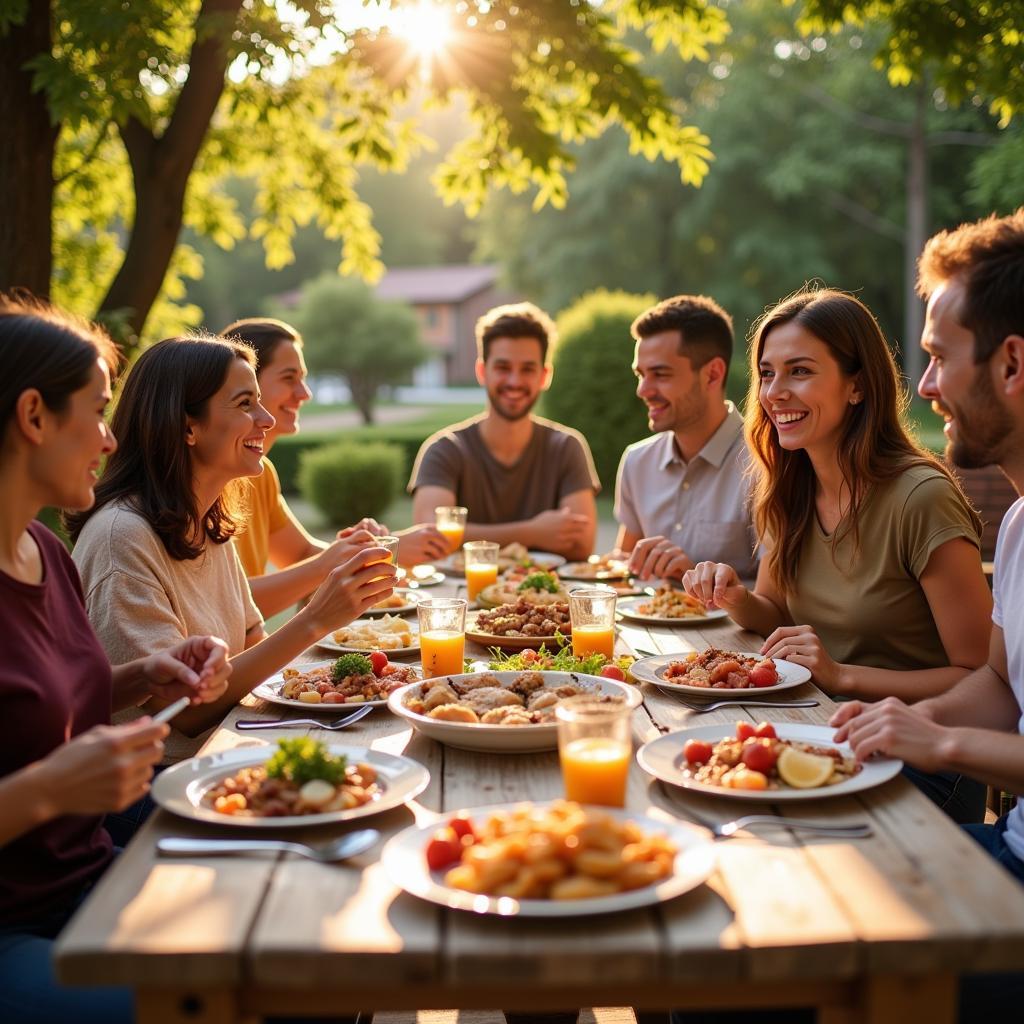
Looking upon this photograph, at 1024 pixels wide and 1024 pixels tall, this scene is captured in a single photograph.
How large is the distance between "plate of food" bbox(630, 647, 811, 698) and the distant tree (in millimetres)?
25444

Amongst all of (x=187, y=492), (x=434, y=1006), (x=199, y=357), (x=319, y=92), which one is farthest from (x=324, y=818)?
(x=319, y=92)

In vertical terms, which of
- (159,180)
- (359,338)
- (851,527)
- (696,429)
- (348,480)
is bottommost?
(348,480)

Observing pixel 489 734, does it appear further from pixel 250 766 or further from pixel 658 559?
pixel 658 559

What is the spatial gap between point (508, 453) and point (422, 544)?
134 centimetres

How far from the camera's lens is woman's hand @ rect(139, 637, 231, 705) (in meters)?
2.38

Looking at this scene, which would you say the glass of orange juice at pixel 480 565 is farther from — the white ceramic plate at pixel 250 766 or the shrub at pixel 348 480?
the shrub at pixel 348 480

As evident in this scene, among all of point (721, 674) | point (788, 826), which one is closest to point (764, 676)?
point (721, 674)

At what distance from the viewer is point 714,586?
327 cm

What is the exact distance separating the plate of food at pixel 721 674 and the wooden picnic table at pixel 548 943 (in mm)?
957

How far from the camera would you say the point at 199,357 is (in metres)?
3.05

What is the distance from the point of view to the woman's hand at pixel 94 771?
1756 mm

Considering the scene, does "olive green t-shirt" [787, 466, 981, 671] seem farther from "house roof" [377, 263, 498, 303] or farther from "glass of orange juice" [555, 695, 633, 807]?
"house roof" [377, 263, 498, 303]

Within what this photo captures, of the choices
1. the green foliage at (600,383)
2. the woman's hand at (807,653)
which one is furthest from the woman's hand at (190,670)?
the green foliage at (600,383)

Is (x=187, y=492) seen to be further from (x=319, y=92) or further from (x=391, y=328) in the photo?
(x=391, y=328)
